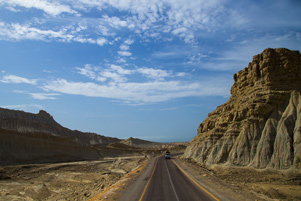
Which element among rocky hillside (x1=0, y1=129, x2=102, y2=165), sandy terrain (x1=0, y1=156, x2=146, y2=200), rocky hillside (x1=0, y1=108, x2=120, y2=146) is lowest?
sandy terrain (x1=0, y1=156, x2=146, y2=200)

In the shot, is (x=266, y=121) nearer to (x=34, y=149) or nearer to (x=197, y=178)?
(x=197, y=178)

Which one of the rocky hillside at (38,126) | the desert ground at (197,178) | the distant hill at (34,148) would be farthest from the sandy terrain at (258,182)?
the rocky hillside at (38,126)

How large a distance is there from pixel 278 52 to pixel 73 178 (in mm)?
34956

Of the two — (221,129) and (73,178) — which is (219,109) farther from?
(73,178)

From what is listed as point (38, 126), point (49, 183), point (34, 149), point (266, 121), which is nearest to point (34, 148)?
point (34, 149)

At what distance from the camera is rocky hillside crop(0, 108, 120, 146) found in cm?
7425

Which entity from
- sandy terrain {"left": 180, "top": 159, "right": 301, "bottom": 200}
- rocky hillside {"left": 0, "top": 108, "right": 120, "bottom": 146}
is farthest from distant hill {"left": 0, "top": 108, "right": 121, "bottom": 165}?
sandy terrain {"left": 180, "top": 159, "right": 301, "bottom": 200}

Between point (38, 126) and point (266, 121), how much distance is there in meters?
81.4

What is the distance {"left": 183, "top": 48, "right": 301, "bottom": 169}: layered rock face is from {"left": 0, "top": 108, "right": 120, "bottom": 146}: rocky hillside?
69.9 meters

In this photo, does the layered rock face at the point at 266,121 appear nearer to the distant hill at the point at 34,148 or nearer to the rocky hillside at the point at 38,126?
the distant hill at the point at 34,148

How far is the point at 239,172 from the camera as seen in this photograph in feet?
80.7

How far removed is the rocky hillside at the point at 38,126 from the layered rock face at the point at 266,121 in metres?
69.9

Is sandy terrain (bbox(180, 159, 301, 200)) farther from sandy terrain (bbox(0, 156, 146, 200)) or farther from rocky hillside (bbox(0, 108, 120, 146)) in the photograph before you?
rocky hillside (bbox(0, 108, 120, 146))

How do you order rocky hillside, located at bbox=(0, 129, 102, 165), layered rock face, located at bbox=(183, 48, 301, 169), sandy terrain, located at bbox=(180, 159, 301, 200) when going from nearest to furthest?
sandy terrain, located at bbox=(180, 159, 301, 200), layered rock face, located at bbox=(183, 48, 301, 169), rocky hillside, located at bbox=(0, 129, 102, 165)
